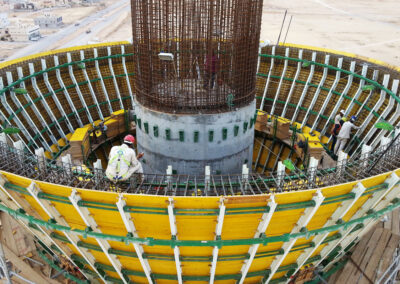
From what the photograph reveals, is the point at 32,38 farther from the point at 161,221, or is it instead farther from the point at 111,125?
the point at 161,221

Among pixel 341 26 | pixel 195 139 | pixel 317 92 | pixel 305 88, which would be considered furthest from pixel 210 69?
pixel 341 26

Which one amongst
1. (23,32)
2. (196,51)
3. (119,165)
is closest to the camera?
(119,165)

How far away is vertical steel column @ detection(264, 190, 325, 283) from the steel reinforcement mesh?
602 centimetres

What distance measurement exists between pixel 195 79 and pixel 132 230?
23.0 ft

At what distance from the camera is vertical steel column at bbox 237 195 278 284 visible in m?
10.9

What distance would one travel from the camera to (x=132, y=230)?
11789 millimetres

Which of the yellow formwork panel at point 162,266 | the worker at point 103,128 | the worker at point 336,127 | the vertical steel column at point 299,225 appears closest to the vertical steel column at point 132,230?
the yellow formwork panel at point 162,266

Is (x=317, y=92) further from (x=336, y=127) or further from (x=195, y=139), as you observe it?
(x=195, y=139)

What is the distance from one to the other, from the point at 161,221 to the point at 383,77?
1684cm

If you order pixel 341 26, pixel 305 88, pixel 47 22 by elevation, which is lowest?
pixel 47 22

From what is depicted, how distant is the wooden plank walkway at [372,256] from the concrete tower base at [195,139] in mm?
6658

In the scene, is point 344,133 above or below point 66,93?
below

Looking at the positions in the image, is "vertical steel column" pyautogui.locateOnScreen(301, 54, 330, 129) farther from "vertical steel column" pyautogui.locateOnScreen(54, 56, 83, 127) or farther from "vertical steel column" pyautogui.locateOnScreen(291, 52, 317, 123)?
"vertical steel column" pyautogui.locateOnScreen(54, 56, 83, 127)

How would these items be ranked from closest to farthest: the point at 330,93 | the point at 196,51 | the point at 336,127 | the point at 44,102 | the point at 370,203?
the point at 370,203, the point at 196,51, the point at 336,127, the point at 44,102, the point at 330,93
